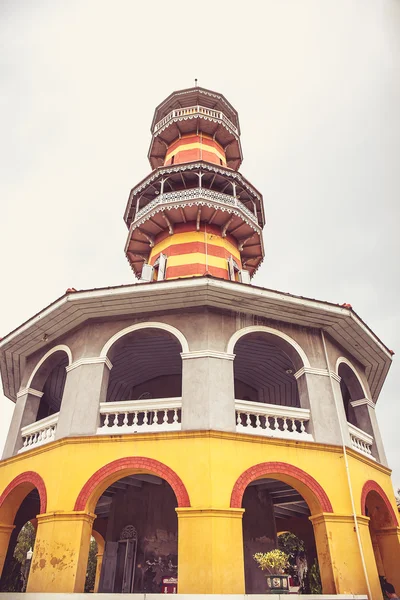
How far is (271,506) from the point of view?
14.3 meters

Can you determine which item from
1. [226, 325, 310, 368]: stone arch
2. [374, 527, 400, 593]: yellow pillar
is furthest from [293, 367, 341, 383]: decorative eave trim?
[374, 527, 400, 593]: yellow pillar

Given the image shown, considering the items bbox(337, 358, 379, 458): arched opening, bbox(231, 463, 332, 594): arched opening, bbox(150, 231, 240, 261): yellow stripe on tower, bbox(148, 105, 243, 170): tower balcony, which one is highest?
bbox(148, 105, 243, 170): tower balcony

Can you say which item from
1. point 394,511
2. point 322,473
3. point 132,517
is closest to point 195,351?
point 322,473

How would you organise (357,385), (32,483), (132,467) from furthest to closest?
(357,385)
(32,483)
(132,467)

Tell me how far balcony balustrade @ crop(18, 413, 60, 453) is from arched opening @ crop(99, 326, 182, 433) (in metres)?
1.32

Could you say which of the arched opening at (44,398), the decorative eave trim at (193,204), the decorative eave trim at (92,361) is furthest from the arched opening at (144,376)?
the decorative eave trim at (193,204)

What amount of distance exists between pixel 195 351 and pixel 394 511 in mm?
7197

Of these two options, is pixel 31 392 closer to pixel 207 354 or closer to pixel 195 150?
pixel 207 354

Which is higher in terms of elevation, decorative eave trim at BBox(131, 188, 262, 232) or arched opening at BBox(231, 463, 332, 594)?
decorative eave trim at BBox(131, 188, 262, 232)

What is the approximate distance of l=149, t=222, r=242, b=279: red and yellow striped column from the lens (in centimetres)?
1683

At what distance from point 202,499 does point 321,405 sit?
13.6 ft

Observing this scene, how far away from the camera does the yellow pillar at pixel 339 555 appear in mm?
9203

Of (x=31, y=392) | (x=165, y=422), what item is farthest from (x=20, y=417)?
(x=165, y=422)

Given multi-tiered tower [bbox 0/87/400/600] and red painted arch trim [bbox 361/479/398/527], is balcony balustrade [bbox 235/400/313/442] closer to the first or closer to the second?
multi-tiered tower [bbox 0/87/400/600]
